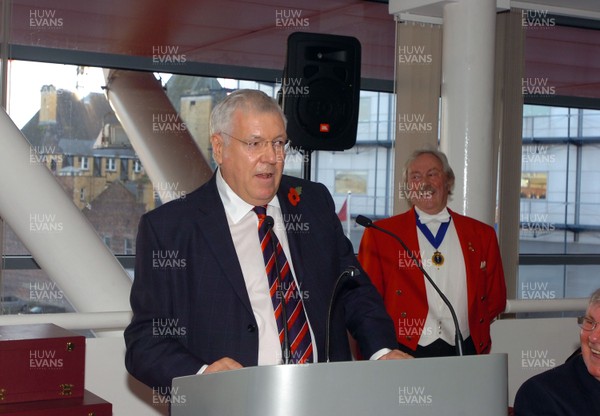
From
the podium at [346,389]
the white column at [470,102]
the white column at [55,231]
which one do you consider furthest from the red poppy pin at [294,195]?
the white column at [470,102]

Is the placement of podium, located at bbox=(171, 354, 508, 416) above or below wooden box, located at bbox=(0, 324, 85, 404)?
above

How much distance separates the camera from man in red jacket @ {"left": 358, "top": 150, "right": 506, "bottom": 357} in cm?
359

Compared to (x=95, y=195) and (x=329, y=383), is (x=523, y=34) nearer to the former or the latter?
(x=329, y=383)

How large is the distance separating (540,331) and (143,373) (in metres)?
3.25

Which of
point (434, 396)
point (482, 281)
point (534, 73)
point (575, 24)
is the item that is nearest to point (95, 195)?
point (534, 73)

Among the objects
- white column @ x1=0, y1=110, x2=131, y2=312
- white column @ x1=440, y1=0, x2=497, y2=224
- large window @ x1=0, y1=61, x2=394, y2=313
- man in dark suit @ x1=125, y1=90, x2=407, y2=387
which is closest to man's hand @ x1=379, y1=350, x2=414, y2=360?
man in dark suit @ x1=125, y1=90, x2=407, y2=387

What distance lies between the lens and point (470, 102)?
16.6 feet

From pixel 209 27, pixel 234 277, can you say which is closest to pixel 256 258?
pixel 234 277

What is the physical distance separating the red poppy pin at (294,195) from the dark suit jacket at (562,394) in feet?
2.73

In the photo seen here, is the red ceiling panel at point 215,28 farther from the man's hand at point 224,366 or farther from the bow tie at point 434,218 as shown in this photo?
the man's hand at point 224,366

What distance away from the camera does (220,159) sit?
7.42ft

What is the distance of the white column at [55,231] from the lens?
10.2 ft

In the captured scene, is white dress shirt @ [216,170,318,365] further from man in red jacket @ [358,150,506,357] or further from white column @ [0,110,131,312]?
man in red jacket @ [358,150,506,357]

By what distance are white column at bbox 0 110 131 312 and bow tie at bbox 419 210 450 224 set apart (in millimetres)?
1293
